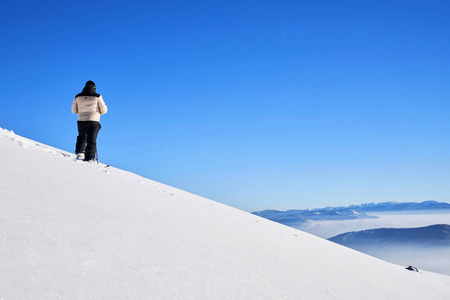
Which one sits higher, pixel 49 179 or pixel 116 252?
pixel 49 179

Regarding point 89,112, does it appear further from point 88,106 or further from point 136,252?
point 136,252

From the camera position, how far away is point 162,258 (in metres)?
2.64

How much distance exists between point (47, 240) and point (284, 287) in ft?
6.05

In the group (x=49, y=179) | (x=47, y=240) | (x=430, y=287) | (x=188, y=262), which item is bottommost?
(x=430, y=287)

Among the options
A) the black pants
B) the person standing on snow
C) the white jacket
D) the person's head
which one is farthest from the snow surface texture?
the person's head

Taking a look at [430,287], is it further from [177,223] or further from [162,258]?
[162,258]

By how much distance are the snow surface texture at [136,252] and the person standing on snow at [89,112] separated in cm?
323

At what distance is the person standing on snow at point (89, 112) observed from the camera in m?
8.17

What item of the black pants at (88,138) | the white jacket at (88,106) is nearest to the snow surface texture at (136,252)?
the black pants at (88,138)

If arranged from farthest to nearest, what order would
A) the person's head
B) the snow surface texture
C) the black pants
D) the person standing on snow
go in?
the person's head < the person standing on snow < the black pants < the snow surface texture

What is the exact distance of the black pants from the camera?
316 inches

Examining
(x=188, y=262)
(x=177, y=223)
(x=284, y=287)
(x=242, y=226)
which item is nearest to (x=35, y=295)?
(x=188, y=262)

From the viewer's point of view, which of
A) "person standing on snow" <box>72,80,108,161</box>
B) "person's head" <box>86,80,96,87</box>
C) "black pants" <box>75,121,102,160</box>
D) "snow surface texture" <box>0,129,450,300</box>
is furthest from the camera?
"person's head" <box>86,80,96,87</box>

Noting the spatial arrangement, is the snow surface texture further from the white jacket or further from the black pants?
the white jacket
